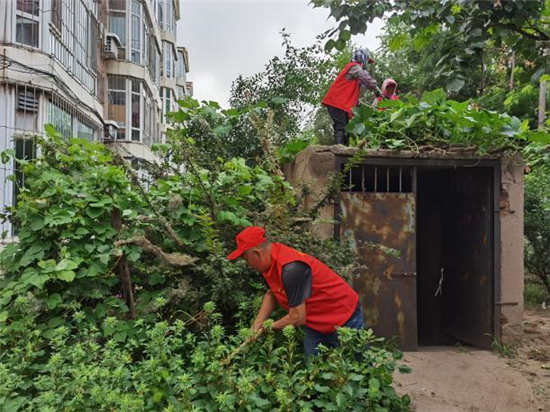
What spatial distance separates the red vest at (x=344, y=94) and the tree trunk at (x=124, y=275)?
3486mm

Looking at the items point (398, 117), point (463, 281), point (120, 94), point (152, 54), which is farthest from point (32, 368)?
point (152, 54)

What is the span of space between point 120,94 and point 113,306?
1556 cm

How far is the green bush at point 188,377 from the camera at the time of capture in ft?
9.20

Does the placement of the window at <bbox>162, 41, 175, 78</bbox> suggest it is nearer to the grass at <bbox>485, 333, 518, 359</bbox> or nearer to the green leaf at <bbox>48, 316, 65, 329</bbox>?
the grass at <bbox>485, 333, 518, 359</bbox>

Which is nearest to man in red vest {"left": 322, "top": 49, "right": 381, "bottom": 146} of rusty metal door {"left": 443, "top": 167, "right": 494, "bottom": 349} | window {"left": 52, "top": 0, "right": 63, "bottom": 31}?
rusty metal door {"left": 443, "top": 167, "right": 494, "bottom": 349}

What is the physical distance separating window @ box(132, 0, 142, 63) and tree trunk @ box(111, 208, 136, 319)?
615 inches

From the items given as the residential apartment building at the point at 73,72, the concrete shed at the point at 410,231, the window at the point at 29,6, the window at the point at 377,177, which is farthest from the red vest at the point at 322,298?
the window at the point at 29,6

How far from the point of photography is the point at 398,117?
5949mm

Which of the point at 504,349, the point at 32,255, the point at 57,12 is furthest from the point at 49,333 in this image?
the point at 57,12

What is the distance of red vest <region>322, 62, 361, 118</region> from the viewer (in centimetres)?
669

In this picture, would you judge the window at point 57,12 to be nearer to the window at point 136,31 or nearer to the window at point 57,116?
the window at point 57,116

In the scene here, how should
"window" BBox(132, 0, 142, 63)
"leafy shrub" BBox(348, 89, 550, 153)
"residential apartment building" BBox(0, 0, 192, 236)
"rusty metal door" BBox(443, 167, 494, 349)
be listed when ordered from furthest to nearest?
"window" BBox(132, 0, 142, 63) → "residential apartment building" BBox(0, 0, 192, 236) → "rusty metal door" BBox(443, 167, 494, 349) → "leafy shrub" BBox(348, 89, 550, 153)

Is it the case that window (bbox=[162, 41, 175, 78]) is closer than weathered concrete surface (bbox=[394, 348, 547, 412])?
No

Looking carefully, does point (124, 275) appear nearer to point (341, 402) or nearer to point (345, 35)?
point (341, 402)
